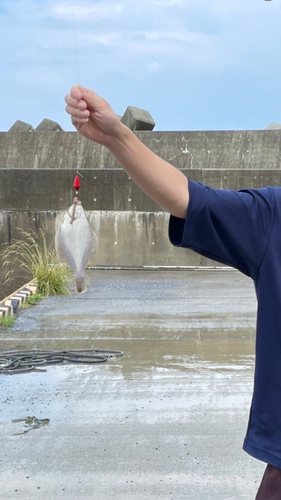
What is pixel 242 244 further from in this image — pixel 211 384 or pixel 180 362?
pixel 180 362

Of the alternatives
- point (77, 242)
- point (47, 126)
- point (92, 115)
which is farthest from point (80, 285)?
point (47, 126)

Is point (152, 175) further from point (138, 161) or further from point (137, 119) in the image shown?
point (137, 119)

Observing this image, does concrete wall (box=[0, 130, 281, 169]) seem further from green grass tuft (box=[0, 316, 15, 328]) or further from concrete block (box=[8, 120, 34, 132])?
green grass tuft (box=[0, 316, 15, 328])

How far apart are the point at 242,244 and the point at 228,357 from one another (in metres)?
4.24

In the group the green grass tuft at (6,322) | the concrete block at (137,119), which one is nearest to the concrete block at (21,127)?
the concrete block at (137,119)

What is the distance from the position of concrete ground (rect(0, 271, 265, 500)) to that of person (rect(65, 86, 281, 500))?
5.53ft

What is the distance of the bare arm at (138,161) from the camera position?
179 cm

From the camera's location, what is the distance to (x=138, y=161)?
6.01 feet

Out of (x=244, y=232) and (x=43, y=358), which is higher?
(x=244, y=232)

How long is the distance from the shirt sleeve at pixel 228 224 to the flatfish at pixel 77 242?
0.34 meters

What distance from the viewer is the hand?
66.5 inches

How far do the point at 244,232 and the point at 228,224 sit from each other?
0.05 meters

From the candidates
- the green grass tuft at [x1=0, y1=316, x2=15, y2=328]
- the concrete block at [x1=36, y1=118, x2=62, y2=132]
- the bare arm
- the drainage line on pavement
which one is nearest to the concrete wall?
the concrete block at [x1=36, y1=118, x2=62, y2=132]

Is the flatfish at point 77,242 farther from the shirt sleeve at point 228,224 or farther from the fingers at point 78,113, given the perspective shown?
the fingers at point 78,113
